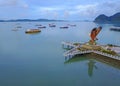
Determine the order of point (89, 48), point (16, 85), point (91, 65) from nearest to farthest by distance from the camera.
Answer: point (16, 85) < point (91, 65) < point (89, 48)

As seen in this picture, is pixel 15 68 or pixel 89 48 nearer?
pixel 15 68

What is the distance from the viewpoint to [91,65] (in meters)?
27.5

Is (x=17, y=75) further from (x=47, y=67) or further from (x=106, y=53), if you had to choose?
(x=106, y=53)

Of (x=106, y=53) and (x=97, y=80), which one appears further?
(x=106, y=53)

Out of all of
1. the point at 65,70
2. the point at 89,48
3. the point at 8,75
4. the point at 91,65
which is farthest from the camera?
the point at 89,48

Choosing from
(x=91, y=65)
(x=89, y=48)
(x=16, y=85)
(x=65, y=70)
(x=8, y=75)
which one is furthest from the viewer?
(x=89, y=48)

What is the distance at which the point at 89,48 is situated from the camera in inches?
1252

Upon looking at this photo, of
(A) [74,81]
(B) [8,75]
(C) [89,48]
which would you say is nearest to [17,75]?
(B) [8,75]

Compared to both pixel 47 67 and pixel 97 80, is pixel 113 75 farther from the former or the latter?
pixel 47 67

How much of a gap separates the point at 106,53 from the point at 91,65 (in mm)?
3351

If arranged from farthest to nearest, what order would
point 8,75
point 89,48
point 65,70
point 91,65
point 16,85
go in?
point 89,48 < point 91,65 < point 65,70 < point 8,75 < point 16,85

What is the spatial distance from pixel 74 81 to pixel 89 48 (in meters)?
11.9

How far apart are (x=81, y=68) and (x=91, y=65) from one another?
227cm

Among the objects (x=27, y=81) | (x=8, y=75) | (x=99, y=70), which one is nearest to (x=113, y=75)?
(x=99, y=70)
